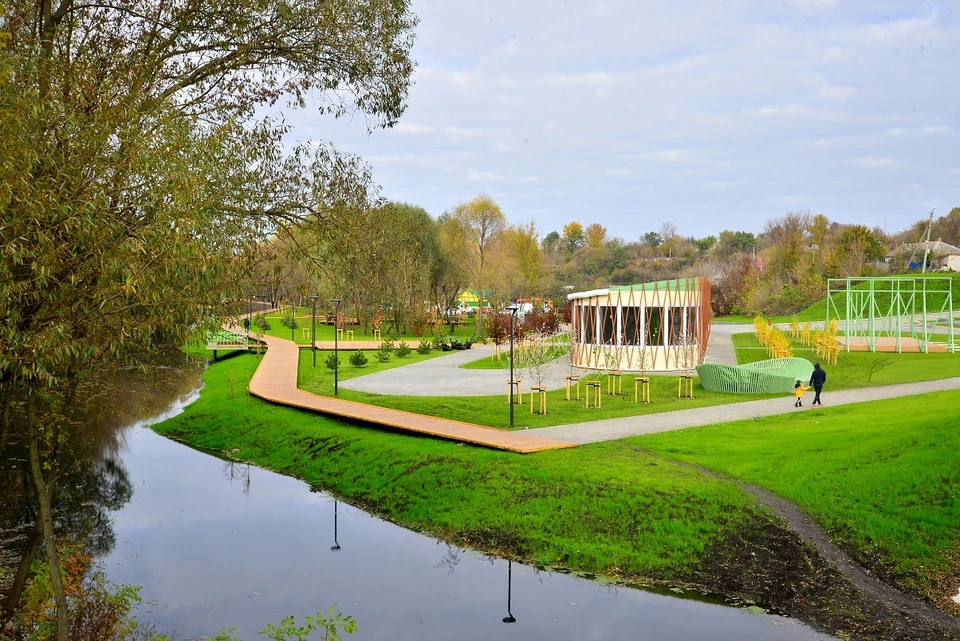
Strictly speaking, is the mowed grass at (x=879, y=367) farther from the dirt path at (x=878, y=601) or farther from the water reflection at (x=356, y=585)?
the water reflection at (x=356, y=585)

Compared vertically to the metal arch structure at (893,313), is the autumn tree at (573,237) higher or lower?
higher

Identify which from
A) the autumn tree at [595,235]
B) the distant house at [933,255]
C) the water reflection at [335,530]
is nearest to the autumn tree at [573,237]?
the autumn tree at [595,235]

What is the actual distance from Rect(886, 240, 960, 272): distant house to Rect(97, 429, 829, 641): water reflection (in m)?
70.9

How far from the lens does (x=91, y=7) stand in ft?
33.0

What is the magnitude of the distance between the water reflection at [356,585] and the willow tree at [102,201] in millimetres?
3299

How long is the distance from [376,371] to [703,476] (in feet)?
57.6

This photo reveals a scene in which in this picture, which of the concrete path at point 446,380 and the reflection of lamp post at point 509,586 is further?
the concrete path at point 446,380

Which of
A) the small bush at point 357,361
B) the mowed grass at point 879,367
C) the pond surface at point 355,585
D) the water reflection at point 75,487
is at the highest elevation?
the mowed grass at point 879,367

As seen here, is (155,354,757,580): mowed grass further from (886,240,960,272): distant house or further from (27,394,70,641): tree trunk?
(886,240,960,272): distant house

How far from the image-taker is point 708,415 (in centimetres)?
1778

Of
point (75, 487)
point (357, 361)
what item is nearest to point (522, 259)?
point (357, 361)

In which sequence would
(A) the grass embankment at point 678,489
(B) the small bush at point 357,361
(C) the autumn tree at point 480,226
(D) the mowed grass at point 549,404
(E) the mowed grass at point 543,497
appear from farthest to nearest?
(C) the autumn tree at point 480,226 < (B) the small bush at point 357,361 < (D) the mowed grass at point 549,404 < (E) the mowed grass at point 543,497 < (A) the grass embankment at point 678,489

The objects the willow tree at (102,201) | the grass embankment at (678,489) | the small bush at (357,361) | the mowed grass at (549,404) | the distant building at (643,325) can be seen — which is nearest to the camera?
the willow tree at (102,201)

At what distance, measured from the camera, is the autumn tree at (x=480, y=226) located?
5691cm
